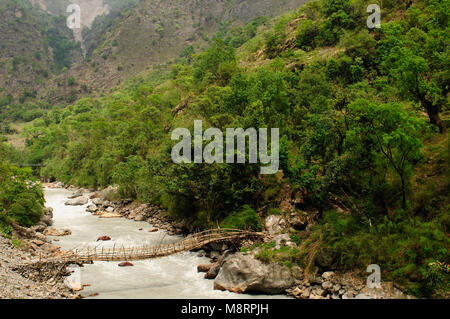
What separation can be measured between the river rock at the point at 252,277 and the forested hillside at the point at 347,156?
91 cm

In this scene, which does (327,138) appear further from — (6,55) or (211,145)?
(6,55)

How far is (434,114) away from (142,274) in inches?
826

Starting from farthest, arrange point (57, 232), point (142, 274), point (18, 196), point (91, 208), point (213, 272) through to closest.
Answer: point (91, 208) → point (57, 232) → point (18, 196) → point (142, 274) → point (213, 272)

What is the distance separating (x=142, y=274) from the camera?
21969 mm

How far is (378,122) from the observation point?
2034 centimetres

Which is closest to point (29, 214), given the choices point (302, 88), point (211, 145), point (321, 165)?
point (211, 145)

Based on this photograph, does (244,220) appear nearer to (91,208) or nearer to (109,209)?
(109,209)

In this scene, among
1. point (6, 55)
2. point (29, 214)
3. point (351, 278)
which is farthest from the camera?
point (6, 55)

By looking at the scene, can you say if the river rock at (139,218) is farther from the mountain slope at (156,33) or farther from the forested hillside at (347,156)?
the mountain slope at (156,33)

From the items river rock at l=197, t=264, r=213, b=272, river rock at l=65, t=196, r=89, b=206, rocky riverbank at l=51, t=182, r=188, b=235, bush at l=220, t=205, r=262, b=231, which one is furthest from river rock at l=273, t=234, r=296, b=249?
river rock at l=65, t=196, r=89, b=206

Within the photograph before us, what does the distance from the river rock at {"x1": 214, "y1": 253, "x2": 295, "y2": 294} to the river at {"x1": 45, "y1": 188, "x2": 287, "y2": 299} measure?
1.45 ft

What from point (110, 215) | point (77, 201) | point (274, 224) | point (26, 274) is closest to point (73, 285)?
point (26, 274)

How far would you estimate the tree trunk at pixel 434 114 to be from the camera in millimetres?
22422

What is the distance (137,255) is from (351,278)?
12.7 metres
